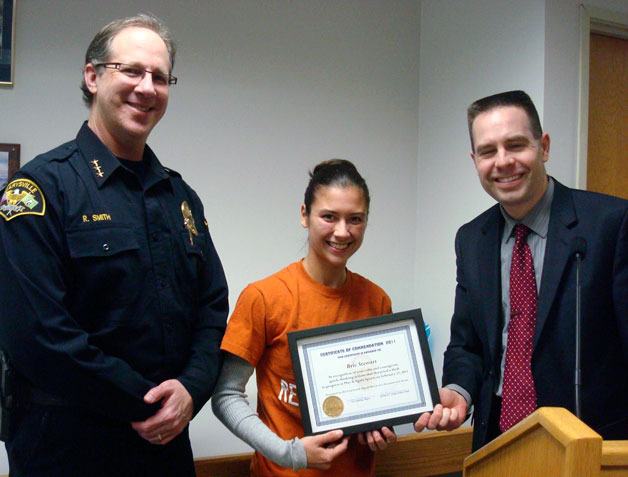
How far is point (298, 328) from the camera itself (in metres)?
1.60

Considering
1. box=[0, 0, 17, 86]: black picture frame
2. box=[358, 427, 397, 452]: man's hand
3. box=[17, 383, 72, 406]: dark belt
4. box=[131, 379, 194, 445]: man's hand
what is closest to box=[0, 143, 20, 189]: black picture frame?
box=[0, 0, 17, 86]: black picture frame

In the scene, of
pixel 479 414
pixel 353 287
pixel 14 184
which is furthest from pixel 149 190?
pixel 479 414

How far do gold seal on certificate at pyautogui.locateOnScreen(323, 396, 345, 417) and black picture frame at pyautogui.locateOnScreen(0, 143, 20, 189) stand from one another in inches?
70.0

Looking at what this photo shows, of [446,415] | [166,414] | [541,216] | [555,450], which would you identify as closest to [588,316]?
[541,216]

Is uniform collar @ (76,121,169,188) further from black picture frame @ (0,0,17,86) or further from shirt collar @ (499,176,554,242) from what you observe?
black picture frame @ (0,0,17,86)

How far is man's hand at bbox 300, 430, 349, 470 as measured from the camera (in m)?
1.45

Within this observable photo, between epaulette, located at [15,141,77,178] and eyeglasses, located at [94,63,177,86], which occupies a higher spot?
eyeglasses, located at [94,63,177,86]

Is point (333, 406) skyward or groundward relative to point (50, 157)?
groundward

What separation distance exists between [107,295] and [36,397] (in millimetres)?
271

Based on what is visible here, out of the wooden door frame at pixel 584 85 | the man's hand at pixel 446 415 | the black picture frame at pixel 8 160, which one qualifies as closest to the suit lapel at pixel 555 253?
the man's hand at pixel 446 415

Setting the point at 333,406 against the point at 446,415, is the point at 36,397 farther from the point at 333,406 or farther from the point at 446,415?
the point at 446,415

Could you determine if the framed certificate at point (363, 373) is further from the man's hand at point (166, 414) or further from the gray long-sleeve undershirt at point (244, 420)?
the man's hand at point (166, 414)

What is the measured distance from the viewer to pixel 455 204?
10.0 feet

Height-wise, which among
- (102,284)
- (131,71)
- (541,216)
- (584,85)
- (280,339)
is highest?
(584,85)
